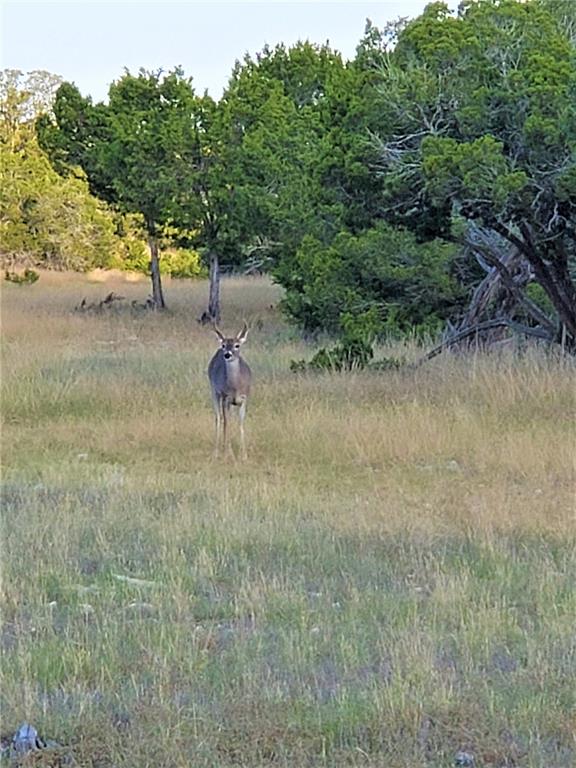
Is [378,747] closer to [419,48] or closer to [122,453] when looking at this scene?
[122,453]

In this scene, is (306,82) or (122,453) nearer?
(122,453)

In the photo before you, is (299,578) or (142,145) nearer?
(299,578)

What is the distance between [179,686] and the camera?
493cm

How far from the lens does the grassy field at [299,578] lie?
449 centimetres

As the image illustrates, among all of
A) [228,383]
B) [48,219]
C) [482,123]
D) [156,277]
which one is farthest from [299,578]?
[48,219]

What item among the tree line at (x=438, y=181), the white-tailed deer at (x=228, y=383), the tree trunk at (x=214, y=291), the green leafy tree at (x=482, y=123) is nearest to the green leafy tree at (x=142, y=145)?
the tree trunk at (x=214, y=291)

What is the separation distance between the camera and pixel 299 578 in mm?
6652

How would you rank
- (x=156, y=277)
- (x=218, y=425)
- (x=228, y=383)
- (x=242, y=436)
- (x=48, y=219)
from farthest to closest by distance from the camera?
(x=48, y=219) → (x=156, y=277) → (x=228, y=383) → (x=218, y=425) → (x=242, y=436)

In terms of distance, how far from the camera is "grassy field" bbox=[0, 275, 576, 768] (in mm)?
4488

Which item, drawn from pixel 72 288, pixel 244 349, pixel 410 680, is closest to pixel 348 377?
pixel 244 349

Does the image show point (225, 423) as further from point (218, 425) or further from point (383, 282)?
point (383, 282)

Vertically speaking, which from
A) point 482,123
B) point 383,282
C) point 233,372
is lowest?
point 233,372

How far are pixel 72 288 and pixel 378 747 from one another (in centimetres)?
3845

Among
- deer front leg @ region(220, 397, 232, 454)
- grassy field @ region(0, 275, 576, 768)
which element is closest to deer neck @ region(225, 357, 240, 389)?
deer front leg @ region(220, 397, 232, 454)
